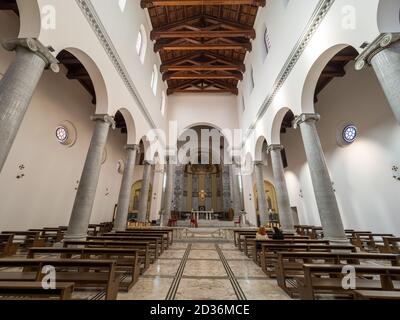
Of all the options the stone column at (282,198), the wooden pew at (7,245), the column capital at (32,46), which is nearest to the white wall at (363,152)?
the stone column at (282,198)

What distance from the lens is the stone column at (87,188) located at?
5.29 metres

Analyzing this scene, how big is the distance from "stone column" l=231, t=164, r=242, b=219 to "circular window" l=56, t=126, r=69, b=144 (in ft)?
37.9

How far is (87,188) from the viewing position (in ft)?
18.7

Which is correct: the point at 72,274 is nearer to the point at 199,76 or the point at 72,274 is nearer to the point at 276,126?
the point at 276,126

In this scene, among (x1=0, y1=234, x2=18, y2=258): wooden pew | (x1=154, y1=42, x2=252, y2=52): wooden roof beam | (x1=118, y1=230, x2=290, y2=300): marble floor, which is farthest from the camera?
(x1=154, y1=42, x2=252, y2=52): wooden roof beam

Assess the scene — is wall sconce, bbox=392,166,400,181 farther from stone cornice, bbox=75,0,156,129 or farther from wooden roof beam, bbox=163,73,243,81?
stone cornice, bbox=75,0,156,129

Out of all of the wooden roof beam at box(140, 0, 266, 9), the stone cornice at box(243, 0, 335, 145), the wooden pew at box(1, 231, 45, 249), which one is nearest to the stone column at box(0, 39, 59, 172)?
the wooden pew at box(1, 231, 45, 249)

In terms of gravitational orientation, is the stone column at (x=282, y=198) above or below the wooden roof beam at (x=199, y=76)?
below

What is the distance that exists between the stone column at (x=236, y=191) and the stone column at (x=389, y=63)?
39.2 ft

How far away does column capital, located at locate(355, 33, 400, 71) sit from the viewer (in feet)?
11.0

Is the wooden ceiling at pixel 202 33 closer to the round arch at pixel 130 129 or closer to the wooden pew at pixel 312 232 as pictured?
the round arch at pixel 130 129
